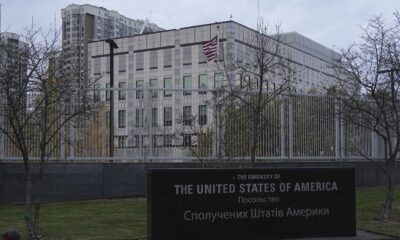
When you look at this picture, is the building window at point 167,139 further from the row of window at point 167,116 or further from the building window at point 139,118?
the building window at point 139,118

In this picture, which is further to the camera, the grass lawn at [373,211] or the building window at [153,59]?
the building window at [153,59]

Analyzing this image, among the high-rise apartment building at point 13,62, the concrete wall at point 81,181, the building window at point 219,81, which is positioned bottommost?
the concrete wall at point 81,181

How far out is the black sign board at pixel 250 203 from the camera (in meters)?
11.1

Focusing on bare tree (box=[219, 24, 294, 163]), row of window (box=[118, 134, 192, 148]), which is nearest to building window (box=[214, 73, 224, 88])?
bare tree (box=[219, 24, 294, 163])

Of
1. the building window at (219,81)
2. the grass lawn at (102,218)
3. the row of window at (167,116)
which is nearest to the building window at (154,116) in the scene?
the row of window at (167,116)

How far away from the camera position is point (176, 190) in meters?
11.1

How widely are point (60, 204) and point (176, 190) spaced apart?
8.63 m

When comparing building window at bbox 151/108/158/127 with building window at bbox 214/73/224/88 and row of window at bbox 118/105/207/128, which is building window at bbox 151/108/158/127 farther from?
building window at bbox 214/73/224/88

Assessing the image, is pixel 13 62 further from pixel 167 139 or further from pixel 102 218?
pixel 167 139

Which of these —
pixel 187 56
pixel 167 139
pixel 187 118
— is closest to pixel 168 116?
pixel 187 118

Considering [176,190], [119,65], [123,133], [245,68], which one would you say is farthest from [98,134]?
[119,65]

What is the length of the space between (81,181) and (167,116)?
3.64 meters

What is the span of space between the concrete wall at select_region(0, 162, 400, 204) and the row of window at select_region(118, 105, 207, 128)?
4.48 feet

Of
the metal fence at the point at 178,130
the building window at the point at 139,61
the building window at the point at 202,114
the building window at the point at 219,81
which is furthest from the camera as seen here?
the building window at the point at 139,61
